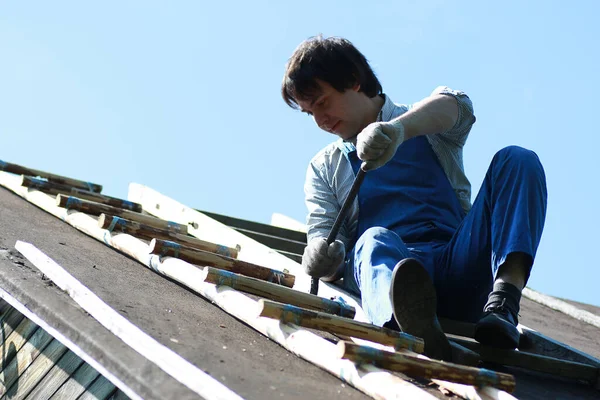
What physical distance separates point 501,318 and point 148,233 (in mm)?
1923

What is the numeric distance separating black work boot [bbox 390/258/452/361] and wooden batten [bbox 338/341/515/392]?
308 millimetres

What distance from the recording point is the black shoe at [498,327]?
2.47 m

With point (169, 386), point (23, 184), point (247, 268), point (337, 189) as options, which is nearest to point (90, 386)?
point (247, 268)

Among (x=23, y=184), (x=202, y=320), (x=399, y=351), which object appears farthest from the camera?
(x=23, y=184)

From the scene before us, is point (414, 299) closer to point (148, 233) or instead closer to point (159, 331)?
point (159, 331)

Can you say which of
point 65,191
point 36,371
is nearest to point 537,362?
point 36,371

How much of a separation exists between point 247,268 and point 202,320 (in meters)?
0.70

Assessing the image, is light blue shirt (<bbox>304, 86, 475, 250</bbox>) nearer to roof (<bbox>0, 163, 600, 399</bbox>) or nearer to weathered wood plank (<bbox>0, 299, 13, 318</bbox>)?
roof (<bbox>0, 163, 600, 399</bbox>)

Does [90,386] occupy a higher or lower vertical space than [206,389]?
lower

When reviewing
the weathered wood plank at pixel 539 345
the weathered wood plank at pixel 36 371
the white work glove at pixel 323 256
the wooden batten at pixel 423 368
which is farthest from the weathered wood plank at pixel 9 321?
the wooden batten at pixel 423 368

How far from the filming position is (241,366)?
1977 mm

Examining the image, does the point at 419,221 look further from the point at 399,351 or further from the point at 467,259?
the point at 399,351

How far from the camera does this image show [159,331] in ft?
7.14

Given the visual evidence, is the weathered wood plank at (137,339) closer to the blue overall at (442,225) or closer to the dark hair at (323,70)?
the blue overall at (442,225)
